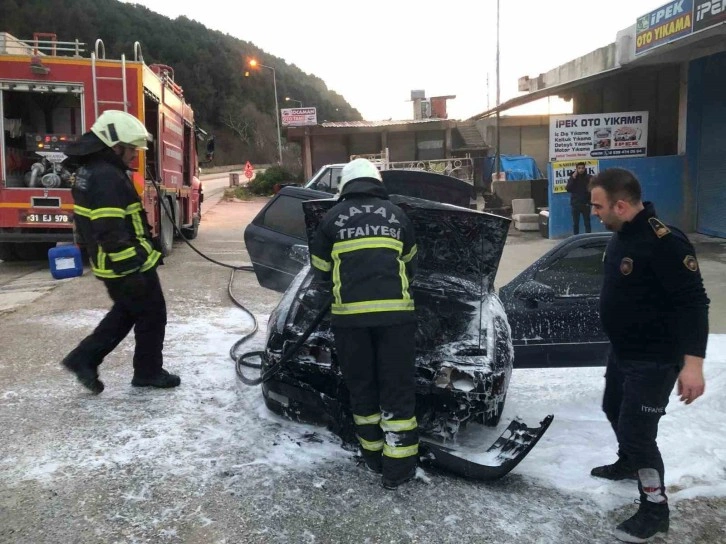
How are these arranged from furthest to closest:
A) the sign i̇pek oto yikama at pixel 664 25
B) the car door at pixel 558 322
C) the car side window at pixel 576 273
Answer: the sign i̇pek oto yikama at pixel 664 25 < the car side window at pixel 576 273 < the car door at pixel 558 322

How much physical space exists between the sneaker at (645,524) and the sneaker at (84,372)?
3401mm

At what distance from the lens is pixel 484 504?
3.30 meters

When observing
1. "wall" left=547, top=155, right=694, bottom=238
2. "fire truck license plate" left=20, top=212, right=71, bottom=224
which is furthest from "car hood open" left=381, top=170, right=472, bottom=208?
"wall" left=547, top=155, right=694, bottom=238

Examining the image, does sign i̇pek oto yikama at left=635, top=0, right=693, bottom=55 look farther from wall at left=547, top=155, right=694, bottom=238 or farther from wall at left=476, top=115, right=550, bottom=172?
wall at left=476, top=115, right=550, bottom=172

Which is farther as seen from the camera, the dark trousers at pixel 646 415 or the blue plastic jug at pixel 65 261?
the blue plastic jug at pixel 65 261

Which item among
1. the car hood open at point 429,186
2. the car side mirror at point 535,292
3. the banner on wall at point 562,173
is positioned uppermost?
the banner on wall at point 562,173

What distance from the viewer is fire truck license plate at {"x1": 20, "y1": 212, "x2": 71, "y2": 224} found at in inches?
384

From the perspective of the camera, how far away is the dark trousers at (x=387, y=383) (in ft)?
11.1

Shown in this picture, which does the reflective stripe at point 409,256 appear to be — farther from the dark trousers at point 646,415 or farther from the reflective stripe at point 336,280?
the dark trousers at point 646,415

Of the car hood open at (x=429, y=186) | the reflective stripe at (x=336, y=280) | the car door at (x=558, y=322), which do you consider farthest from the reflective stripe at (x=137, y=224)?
the car door at (x=558, y=322)

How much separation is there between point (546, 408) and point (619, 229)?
2010mm

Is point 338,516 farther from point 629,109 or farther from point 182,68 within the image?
point 182,68

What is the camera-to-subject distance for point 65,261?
896 centimetres

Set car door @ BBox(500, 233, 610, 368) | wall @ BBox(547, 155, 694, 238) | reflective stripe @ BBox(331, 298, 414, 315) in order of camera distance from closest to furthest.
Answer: reflective stripe @ BBox(331, 298, 414, 315), car door @ BBox(500, 233, 610, 368), wall @ BBox(547, 155, 694, 238)
